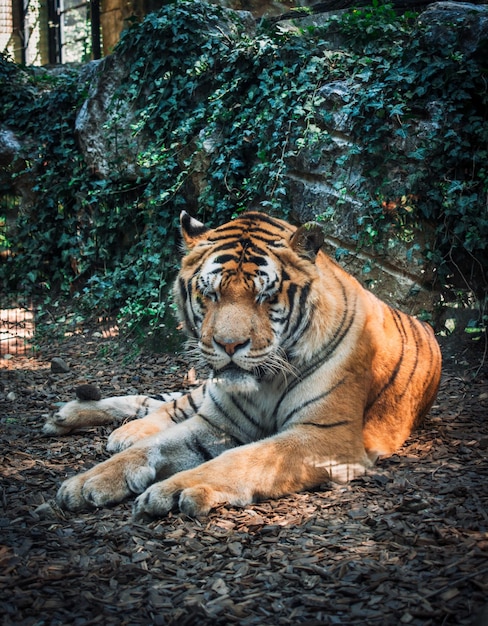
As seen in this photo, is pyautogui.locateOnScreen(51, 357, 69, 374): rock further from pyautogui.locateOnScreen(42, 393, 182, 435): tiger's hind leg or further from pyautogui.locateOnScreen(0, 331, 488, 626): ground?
pyautogui.locateOnScreen(0, 331, 488, 626): ground

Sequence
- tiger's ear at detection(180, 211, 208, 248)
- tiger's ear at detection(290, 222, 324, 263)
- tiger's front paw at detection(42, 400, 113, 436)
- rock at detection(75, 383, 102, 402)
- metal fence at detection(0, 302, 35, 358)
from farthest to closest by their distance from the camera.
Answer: metal fence at detection(0, 302, 35, 358) < rock at detection(75, 383, 102, 402) < tiger's front paw at detection(42, 400, 113, 436) < tiger's ear at detection(180, 211, 208, 248) < tiger's ear at detection(290, 222, 324, 263)

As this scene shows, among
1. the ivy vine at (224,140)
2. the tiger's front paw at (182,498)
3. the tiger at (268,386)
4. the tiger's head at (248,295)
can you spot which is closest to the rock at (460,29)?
the ivy vine at (224,140)

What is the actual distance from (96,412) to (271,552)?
2297mm

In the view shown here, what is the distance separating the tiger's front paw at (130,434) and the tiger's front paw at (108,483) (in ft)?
1.62

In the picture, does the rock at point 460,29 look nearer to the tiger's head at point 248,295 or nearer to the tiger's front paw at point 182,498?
the tiger's head at point 248,295

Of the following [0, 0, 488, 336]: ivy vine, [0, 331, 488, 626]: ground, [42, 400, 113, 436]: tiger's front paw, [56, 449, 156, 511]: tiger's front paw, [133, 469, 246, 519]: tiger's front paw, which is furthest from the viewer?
[0, 0, 488, 336]: ivy vine

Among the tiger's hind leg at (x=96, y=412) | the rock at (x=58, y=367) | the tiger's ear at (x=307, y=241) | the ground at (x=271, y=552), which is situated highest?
the tiger's ear at (x=307, y=241)

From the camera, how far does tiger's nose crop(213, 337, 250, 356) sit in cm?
349

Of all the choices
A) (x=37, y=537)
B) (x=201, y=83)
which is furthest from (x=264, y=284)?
(x=201, y=83)

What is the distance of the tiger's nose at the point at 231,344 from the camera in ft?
11.4

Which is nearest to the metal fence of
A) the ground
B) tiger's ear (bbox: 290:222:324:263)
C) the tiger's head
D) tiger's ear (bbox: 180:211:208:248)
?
the ground

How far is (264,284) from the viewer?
3676 millimetres

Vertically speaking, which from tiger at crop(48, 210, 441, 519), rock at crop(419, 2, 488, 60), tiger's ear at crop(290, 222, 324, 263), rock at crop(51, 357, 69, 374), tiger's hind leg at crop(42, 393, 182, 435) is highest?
rock at crop(419, 2, 488, 60)

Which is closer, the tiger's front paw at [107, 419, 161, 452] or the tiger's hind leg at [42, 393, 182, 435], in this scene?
the tiger's front paw at [107, 419, 161, 452]
